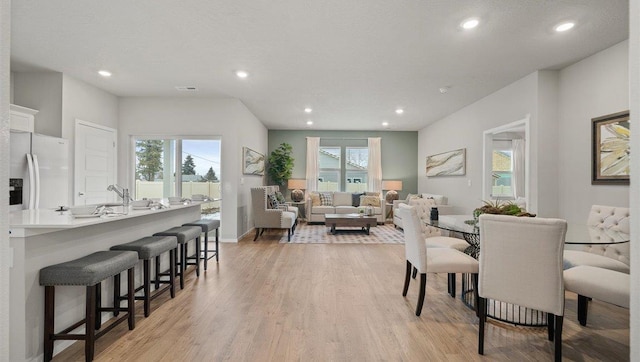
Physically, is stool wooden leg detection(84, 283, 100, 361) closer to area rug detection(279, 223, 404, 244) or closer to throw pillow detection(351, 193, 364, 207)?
area rug detection(279, 223, 404, 244)

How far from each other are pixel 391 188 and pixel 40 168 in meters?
7.57

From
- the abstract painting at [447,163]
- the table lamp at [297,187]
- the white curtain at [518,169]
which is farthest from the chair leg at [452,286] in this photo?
the table lamp at [297,187]

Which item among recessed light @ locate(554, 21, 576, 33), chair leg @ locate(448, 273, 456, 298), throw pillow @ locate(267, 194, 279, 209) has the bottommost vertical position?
chair leg @ locate(448, 273, 456, 298)

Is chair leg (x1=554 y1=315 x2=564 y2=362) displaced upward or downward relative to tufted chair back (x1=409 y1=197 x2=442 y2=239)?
downward

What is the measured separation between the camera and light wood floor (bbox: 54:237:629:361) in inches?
80.4

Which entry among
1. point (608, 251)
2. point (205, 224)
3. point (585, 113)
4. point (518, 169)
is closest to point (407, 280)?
point (608, 251)

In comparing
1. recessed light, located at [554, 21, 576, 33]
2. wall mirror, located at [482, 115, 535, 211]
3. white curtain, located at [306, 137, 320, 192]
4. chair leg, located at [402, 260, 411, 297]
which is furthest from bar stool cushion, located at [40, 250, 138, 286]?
wall mirror, located at [482, 115, 535, 211]

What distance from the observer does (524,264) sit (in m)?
1.94

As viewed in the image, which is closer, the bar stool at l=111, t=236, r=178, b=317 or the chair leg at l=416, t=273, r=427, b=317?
the bar stool at l=111, t=236, r=178, b=317

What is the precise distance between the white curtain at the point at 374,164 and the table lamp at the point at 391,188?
0.88 ft

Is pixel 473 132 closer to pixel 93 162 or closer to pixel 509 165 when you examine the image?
pixel 509 165

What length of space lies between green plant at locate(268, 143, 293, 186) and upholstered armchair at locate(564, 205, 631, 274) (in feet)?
22.2

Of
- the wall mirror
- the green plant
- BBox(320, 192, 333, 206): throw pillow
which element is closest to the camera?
the wall mirror

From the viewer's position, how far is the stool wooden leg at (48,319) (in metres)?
1.86
